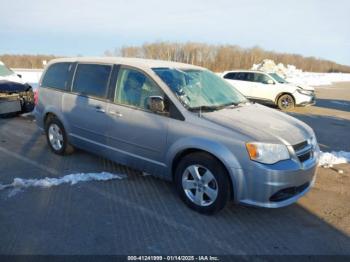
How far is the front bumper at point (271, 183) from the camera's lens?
10.8 ft

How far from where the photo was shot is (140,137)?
4.21 meters

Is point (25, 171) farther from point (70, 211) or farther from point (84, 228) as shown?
point (84, 228)

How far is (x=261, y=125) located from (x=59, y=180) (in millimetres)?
2991

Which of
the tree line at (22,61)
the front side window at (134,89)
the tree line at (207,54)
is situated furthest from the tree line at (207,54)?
the front side window at (134,89)

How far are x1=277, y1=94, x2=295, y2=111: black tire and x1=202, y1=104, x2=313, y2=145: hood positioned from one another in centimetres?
983

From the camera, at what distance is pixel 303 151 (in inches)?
144

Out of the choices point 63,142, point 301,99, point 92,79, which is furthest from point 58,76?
point 301,99

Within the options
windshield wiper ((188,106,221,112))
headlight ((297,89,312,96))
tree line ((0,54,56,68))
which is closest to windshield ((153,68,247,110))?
windshield wiper ((188,106,221,112))

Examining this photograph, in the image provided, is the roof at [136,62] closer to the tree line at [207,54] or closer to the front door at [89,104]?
the front door at [89,104]

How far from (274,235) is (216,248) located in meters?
0.72

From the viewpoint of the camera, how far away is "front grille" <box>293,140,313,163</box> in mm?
3564

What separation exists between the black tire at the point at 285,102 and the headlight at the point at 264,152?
35.8 feet

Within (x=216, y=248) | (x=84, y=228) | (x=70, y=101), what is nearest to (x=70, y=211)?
(x=84, y=228)

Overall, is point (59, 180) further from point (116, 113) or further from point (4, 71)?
point (4, 71)
